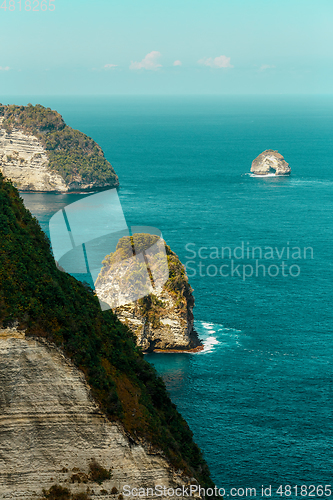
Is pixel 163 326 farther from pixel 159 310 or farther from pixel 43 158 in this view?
pixel 43 158

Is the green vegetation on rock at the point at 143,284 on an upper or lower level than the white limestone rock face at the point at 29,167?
lower

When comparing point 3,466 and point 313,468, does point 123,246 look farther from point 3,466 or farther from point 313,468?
point 3,466

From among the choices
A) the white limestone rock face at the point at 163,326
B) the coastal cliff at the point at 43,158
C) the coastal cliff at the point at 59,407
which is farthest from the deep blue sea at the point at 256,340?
the coastal cliff at the point at 43,158

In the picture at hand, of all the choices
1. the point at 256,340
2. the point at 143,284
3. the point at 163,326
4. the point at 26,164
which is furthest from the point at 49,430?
the point at 26,164

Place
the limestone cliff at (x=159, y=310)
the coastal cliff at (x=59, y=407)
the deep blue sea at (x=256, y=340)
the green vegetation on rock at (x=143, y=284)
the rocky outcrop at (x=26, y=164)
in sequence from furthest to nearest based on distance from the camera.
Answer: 1. the rocky outcrop at (x=26, y=164)
2. the green vegetation on rock at (x=143, y=284)
3. the limestone cliff at (x=159, y=310)
4. the deep blue sea at (x=256, y=340)
5. the coastal cliff at (x=59, y=407)

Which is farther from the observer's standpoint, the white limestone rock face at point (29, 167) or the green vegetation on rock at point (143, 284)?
the white limestone rock face at point (29, 167)

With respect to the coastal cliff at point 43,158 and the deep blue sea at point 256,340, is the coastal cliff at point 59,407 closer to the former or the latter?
the deep blue sea at point 256,340

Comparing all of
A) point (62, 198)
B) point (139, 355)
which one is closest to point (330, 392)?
point (139, 355)
